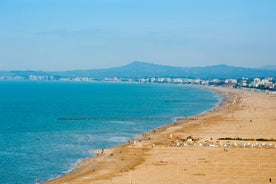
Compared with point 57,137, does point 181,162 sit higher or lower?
higher

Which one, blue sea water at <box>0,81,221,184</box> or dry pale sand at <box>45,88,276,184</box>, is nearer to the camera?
dry pale sand at <box>45,88,276,184</box>

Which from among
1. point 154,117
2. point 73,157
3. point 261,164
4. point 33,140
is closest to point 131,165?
point 73,157

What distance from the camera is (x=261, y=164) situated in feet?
147

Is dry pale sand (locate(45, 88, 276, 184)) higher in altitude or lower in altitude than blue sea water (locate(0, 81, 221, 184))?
higher

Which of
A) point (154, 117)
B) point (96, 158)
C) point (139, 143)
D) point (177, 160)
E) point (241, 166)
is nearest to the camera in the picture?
point (241, 166)

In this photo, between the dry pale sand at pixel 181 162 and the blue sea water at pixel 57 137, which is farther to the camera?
the blue sea water at pixel 57 137

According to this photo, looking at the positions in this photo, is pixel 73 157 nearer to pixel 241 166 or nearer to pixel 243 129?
pixel 241 166

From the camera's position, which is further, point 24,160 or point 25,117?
point 25,117

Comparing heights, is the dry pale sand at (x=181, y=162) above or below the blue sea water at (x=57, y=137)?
above

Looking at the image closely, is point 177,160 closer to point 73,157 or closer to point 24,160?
point 73,157

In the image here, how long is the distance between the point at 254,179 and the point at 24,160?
913 inches

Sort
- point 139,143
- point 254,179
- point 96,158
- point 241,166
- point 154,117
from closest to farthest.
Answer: point 254,179, point 241,166, point 96,158, point 139,143, point 154,117

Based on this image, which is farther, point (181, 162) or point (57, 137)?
point (57, 137)

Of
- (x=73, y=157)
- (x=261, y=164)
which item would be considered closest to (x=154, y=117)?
(x=73, y=157)
